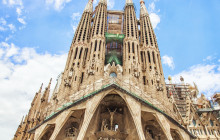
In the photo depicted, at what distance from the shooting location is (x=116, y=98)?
17.7m

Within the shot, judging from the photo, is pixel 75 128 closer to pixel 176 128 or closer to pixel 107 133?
pixel 107 133

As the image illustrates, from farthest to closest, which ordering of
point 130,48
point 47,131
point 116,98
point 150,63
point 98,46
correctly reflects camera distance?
point 130,48, point 98,46, point 150,63, point 116,98, point 47,131

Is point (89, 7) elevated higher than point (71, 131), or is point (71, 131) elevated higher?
point (89, 7)

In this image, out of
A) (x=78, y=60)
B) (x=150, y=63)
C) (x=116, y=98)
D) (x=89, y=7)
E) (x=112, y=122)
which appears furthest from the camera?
(x=89, y=7)

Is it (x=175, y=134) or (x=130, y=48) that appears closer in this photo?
(x=175, y=134)

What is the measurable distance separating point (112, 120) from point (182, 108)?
15.0 m

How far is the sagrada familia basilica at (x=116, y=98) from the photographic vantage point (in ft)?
52.8

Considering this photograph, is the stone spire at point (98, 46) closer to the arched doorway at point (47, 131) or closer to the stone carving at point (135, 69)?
the stone carving at point (135, 69)

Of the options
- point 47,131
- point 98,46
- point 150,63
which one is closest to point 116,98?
point 47,131

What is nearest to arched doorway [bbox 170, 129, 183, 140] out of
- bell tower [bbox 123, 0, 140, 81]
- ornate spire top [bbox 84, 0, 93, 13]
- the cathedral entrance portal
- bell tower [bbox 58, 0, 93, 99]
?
the cathedral entrance portal

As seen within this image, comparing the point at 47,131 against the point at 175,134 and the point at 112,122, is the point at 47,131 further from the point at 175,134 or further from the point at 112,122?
the point at 175,134

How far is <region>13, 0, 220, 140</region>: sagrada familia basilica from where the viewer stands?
16094 mm

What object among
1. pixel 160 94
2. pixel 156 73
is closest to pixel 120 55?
pixel 156 73

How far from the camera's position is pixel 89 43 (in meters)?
28.5
